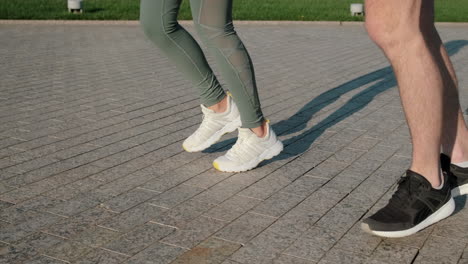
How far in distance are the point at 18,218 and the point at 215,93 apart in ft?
4.70

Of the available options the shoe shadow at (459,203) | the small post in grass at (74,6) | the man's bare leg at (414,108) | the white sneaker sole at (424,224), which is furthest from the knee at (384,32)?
the small post in grass at (74,6)

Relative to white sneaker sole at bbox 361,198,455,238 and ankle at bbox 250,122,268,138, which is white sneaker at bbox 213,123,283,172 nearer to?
ankle at bbox 250,122,268,138

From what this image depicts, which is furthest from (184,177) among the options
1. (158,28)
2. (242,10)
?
(242,10)

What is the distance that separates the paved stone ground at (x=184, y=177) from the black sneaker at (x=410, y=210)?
0.05 meters

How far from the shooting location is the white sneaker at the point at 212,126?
4176 mm

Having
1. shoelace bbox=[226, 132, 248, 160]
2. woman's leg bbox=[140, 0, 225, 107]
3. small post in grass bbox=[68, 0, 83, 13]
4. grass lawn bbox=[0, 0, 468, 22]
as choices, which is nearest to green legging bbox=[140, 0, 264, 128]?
A: woman's leg bbox=[140, 0, 225, 107]

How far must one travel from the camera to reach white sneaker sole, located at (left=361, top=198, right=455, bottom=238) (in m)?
2.96

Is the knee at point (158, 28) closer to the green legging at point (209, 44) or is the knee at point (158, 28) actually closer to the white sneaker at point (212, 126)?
the green legging at point (209, 44)

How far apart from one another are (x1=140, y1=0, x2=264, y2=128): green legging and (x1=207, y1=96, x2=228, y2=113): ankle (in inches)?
6.0

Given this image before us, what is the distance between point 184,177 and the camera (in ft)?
12.8

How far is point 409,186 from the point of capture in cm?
305

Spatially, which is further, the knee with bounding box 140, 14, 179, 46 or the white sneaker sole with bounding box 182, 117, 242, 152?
the white sneaker sole with bounding box 182, 117, 242, 152

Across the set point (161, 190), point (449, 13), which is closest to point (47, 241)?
point (161, 190)

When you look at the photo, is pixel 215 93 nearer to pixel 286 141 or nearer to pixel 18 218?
pixel 286 141
